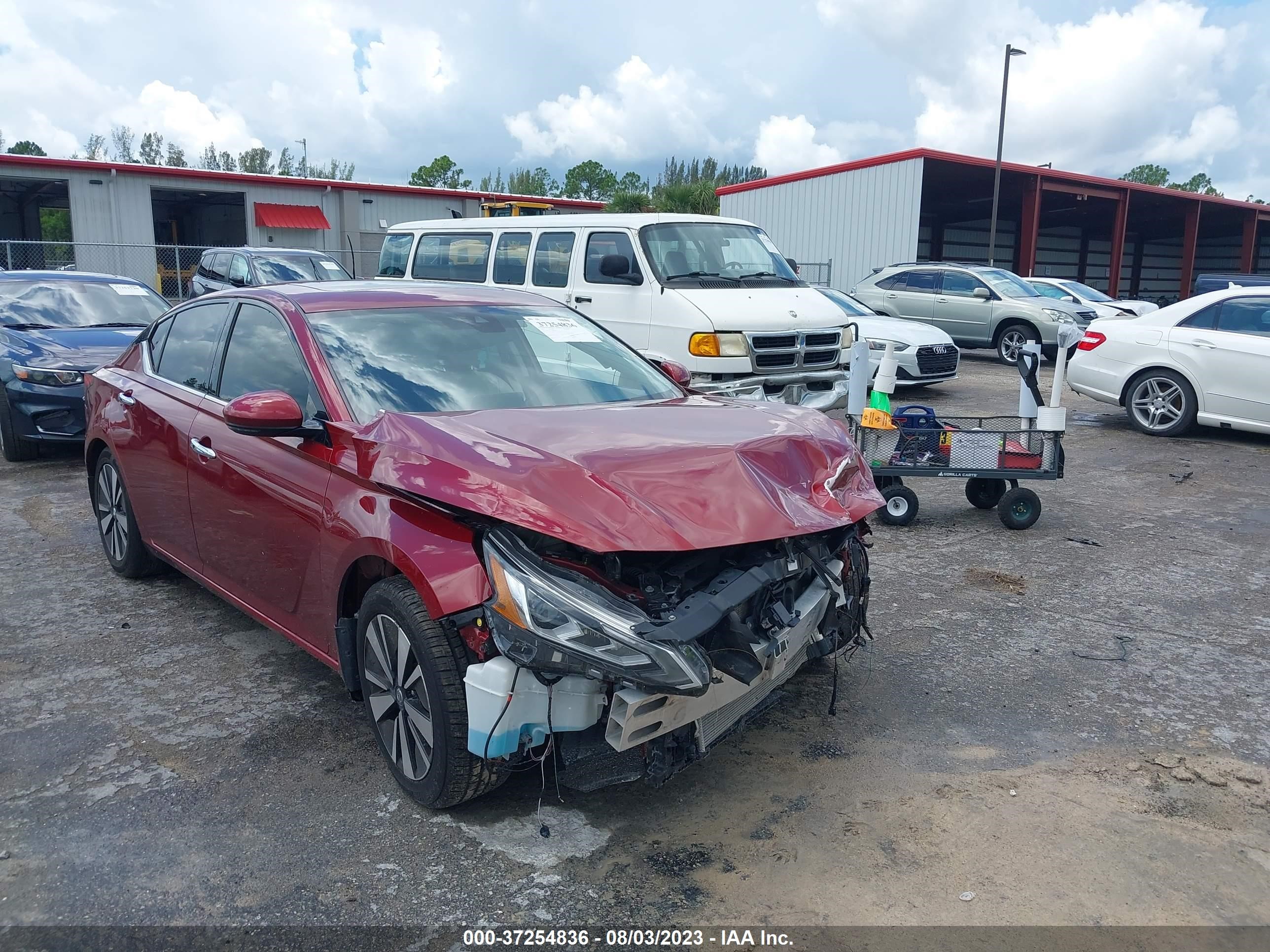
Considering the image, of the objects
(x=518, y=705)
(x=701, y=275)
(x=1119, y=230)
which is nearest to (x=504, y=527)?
(x=518, y=705)

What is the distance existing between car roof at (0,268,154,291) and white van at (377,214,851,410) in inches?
127

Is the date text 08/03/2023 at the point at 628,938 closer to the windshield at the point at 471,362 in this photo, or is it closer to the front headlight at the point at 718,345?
the windshield at the point at 471,362

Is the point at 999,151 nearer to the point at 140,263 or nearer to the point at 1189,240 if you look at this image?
the point at 1189,240

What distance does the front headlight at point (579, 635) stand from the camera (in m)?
2.83

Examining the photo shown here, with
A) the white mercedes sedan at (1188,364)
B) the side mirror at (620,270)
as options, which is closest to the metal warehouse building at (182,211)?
the side mirror at (620,270)

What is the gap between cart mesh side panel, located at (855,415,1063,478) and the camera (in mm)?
6734

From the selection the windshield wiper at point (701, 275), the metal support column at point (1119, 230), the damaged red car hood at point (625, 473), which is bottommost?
the damaged red car hood at point (625, 473)

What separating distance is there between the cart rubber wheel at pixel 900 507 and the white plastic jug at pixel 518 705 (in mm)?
4479

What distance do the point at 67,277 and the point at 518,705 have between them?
9081mm

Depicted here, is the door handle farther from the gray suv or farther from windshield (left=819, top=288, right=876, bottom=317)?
the gray suv

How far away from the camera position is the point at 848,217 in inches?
1056

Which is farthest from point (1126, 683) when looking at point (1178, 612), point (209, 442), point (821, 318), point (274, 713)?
point (821, 318)

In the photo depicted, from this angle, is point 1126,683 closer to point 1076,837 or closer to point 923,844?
point 1076,837

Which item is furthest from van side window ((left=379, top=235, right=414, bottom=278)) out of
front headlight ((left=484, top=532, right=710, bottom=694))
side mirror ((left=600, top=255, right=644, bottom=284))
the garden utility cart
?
front headlight ((left=484, top=532, right=710, bottom=694))
